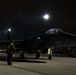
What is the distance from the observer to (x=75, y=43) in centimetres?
1975

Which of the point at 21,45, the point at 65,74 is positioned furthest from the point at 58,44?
the point at 65,74

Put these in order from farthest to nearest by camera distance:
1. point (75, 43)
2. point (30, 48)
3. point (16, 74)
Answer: point (30, 48) → point (75, 43) → point (16, 74)

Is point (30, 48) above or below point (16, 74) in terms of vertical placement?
above

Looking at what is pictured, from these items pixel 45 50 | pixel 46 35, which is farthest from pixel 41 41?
pixel 45 50

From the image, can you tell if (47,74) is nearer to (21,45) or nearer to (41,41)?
(41,41)

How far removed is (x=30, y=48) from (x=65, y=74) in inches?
417

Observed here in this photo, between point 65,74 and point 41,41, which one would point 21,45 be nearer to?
point 41,41

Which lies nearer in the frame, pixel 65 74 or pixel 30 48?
pixel 65 74

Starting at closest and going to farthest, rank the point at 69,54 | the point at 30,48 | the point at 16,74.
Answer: the point at 16,74 < the point at 30,48 < the point at 69,54

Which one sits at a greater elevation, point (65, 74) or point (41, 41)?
point (41, 41)

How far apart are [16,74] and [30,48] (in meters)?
10.4

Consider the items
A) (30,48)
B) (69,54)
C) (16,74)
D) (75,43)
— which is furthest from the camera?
(69,54)

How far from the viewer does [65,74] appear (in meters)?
10.7

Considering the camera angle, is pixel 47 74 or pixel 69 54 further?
pixel 69 54
